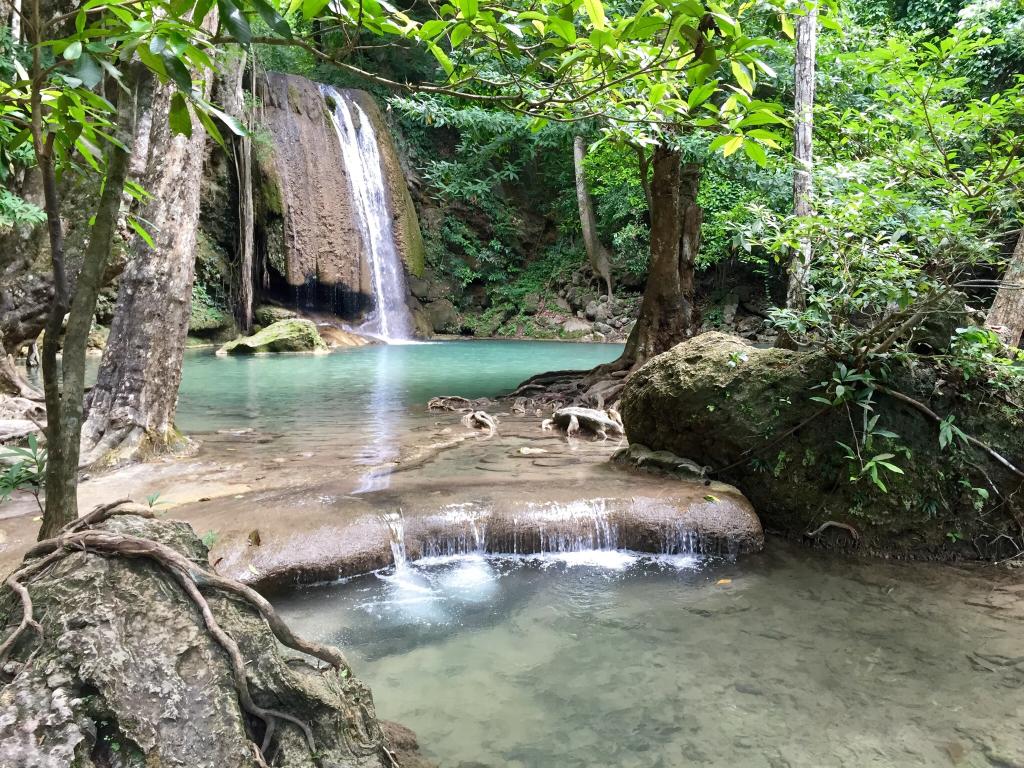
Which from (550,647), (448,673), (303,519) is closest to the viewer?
(448,673)

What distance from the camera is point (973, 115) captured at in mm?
4270

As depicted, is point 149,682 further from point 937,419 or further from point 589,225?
point 589,225

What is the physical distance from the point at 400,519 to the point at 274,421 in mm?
4437

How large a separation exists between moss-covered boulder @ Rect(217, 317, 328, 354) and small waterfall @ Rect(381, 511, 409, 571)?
1428 cm

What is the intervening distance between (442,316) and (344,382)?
12882 mm

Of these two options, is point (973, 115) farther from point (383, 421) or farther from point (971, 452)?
point (383, 421)

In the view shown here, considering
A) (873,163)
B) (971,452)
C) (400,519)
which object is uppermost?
(873,163)

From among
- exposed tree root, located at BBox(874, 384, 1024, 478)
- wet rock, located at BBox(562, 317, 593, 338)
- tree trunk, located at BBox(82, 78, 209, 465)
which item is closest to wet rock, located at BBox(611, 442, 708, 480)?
exposed tree root, located at BBox(874, 384, 1024, 478)

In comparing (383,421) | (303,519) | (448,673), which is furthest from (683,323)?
(448,673)

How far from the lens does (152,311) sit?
5.78 m

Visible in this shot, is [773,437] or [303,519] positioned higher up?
[773,437]

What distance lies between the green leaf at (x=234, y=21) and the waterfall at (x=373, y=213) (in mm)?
20664

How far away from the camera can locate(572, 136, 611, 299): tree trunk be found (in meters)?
22.1

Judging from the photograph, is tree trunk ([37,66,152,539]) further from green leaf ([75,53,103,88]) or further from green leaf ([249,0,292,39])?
green leaf ([249,0,292,39])
